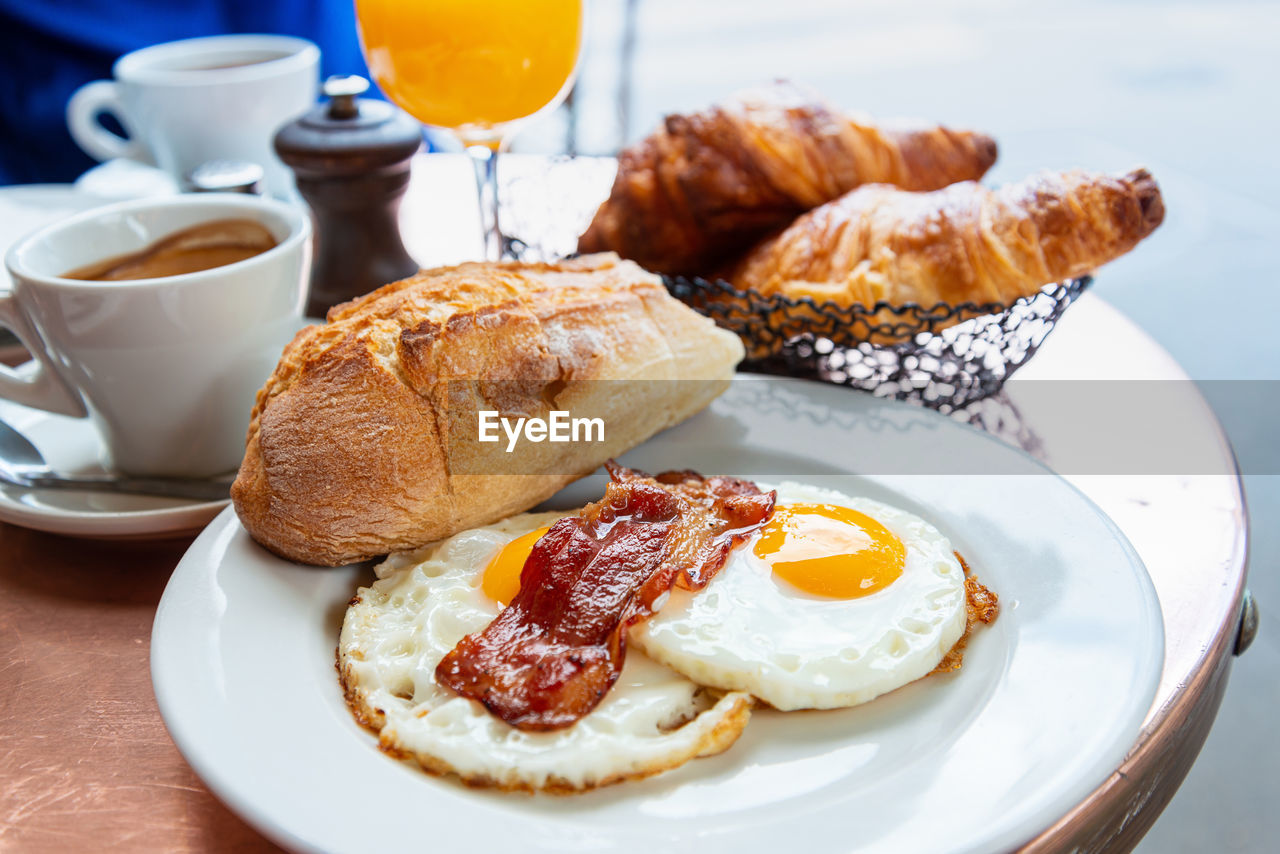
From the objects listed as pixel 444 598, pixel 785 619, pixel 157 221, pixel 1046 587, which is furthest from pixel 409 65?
pixel 1046 587

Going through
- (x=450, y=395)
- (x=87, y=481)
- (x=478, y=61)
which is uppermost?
(x=478, y=61)

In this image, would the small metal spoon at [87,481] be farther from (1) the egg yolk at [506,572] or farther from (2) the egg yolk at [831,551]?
(2) the egg yolk at [831,551]

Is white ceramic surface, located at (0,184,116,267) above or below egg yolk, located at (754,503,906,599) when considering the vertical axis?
below

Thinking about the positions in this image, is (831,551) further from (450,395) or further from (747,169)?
(747,169)

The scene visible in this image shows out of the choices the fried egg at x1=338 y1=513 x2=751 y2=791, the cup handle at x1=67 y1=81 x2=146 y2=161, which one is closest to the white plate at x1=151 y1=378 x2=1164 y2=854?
the fried egg at x1=338 y1=513 x2=751 y2=791

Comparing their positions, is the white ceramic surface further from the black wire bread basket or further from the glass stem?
the black wire bread basket

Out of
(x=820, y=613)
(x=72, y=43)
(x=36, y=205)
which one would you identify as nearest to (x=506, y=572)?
(x=820, y=613)

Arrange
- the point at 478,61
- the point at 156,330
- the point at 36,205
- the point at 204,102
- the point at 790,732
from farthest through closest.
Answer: the point at 204,102
the point at 36,205
the point at 478,61
the point at 156,330
the point at 790,732
